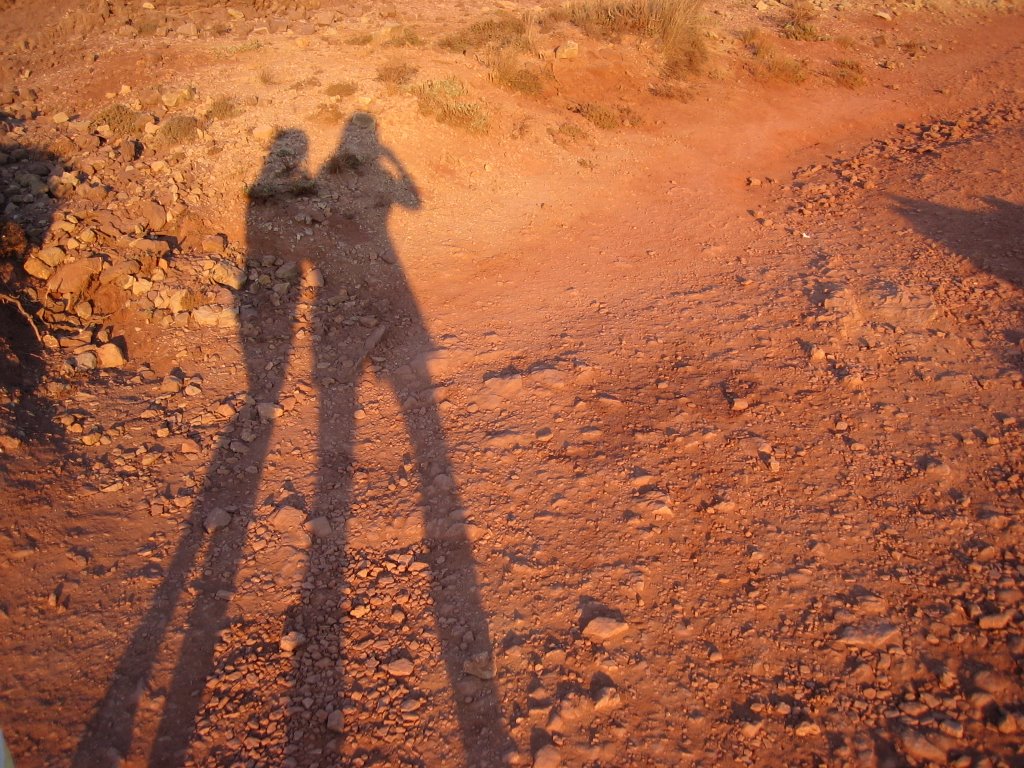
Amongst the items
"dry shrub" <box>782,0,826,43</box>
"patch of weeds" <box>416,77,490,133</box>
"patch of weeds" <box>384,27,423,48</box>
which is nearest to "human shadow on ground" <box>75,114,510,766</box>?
"patch of weeds" <box>416,77,490,133</box>

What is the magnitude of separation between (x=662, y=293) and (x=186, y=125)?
5.30 meters

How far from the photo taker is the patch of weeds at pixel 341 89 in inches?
296

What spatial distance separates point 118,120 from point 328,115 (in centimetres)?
220

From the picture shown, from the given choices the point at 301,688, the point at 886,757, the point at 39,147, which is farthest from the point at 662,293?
the point at 39,147

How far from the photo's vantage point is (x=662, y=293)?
5324 millimetres

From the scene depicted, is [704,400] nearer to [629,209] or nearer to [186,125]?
[629,209]

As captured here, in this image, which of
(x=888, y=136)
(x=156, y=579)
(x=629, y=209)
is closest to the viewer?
(x=156, y=579)

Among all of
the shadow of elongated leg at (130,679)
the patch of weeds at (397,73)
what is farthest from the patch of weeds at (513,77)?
the shadow of elongated leg at (130,679)

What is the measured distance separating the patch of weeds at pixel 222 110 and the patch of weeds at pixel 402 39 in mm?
2872

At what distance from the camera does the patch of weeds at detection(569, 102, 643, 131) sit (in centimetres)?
826

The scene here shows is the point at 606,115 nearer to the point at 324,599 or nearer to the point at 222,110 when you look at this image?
the point at 222,110

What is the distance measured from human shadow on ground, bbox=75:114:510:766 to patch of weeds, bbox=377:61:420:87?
1048 millimetres

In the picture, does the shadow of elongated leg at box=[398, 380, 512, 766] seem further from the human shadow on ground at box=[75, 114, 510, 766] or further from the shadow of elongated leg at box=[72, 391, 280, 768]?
the shadow of elongated leg at box=[72, 391, 280, 768]

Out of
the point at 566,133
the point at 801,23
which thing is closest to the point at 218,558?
the point at 566,133
